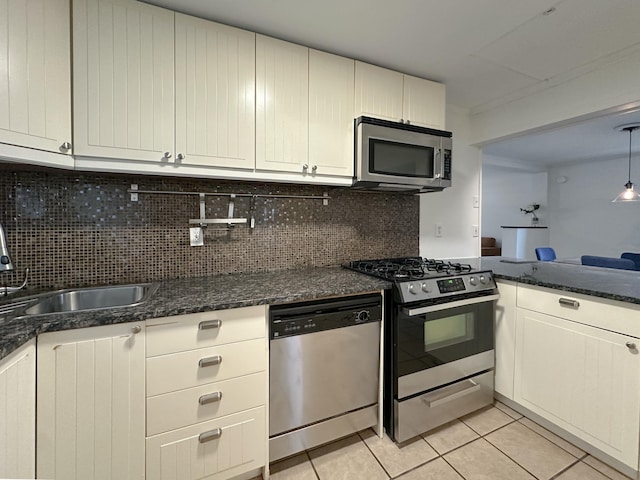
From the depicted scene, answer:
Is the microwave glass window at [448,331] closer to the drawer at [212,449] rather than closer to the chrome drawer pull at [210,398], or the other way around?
the drawer at [212,449]

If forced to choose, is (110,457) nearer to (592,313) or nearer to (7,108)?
(7,108)

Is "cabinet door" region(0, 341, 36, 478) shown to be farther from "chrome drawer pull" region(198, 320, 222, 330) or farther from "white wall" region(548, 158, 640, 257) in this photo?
"white wall" region(548, 158, 640, 257)

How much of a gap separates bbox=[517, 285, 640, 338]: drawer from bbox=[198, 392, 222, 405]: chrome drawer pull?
5.95 ft

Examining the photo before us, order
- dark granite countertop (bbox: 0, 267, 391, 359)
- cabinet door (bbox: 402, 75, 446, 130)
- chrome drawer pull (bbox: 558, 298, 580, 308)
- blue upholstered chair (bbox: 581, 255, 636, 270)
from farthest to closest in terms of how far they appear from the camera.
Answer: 1. blue upholstered chair (bbox: 581, 255, 636, 270)
2. cabinet door (bbox: 402, 75, 446, 130)
3. chrome drawer pull (bbox: 558, 298, 580, 308)
4. dark granite countertop (bbox: 0, 267, 391, 359)

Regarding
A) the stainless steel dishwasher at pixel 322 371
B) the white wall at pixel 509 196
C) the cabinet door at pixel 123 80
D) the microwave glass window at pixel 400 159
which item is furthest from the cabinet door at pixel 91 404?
the white wall at pixel 509 196

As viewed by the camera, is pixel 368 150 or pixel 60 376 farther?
pixel 368 150

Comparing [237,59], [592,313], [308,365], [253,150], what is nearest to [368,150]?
[253,150]

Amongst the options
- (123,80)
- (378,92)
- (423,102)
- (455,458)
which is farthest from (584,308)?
(123,80)

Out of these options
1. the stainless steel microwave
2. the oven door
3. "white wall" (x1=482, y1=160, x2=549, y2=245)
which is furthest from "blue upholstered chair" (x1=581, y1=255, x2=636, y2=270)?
the stainless steel microwave

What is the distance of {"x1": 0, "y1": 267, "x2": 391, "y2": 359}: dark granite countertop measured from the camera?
1011mm

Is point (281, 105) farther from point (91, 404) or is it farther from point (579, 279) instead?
point (579, 279)

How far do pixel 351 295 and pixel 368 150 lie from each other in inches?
36.2

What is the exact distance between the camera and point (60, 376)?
1.05 meters

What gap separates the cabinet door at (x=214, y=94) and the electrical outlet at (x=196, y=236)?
447 millimetres
